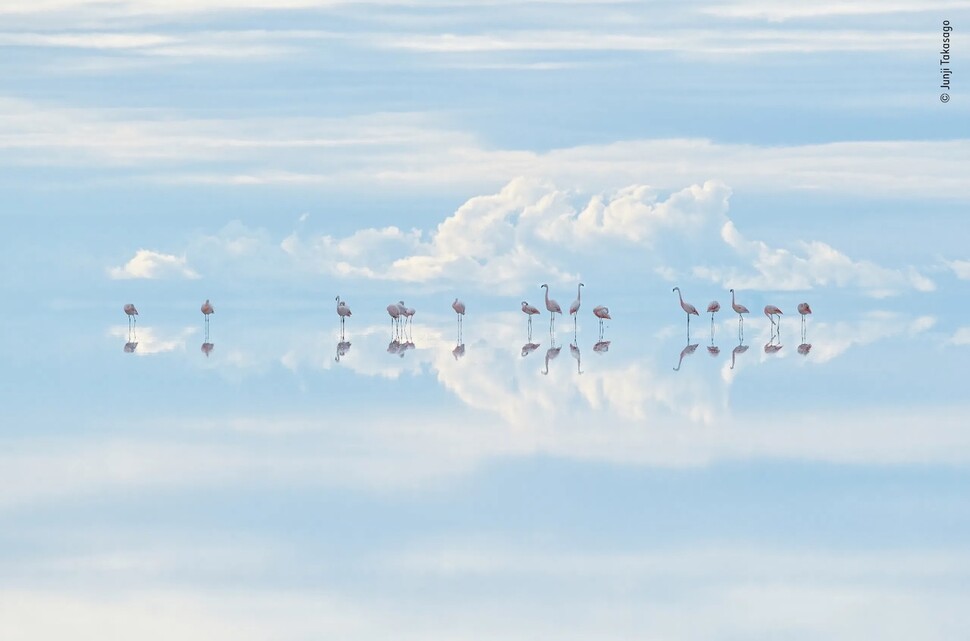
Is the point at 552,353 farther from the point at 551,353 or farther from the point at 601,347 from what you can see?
the point at 601,347

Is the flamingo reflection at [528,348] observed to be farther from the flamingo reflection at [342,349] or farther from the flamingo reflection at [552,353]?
the flamingo reflection at [342,349]

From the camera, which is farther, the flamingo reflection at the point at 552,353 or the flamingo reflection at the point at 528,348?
the flamingo reflection at the point at 528,348

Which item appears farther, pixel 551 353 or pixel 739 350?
pixel 739 350

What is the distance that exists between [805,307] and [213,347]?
9.04m

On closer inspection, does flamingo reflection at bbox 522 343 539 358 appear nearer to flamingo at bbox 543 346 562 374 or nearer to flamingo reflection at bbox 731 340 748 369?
flamingo at bbox 543 346 562 374

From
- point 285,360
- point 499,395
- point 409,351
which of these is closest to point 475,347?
point 409,351

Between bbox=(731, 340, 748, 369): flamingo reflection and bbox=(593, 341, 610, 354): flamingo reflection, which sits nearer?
bbox=(731, 340, 748, 369): flamingo reflection

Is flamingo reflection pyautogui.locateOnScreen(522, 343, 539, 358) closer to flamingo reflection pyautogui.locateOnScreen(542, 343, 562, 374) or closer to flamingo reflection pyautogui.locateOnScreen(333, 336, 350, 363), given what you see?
flamingo reflection pyautogui.locateOnScreen(542, 343, 562, 374)

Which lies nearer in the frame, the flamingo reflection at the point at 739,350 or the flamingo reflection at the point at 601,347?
the flamingo reflection at the point at 739,350

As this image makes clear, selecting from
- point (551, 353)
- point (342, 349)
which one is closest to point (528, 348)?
point (551, 353)

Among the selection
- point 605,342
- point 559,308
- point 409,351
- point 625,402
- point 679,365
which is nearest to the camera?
point 625,402

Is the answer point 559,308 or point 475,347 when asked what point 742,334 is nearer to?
point 559,308

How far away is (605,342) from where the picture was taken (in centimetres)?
2605

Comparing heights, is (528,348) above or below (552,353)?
above
